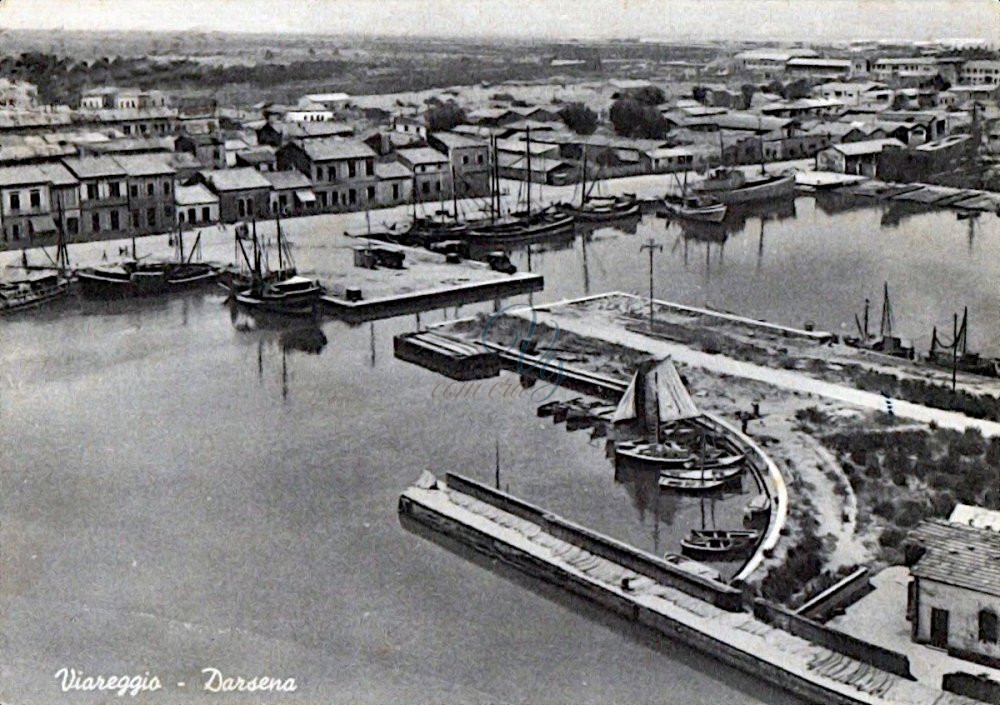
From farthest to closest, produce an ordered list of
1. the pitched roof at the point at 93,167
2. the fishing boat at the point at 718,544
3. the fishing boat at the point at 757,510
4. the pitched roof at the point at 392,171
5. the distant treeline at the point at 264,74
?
the pitched roof at the point at 392,171, the distant treeline at the point at 264,74, the pitched roof at the point at 93,167, the fishing boat at the point at 757,510, the fishing boat at the point at 718,544

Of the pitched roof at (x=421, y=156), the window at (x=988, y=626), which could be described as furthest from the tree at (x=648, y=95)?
the window at (x=988, y=626)

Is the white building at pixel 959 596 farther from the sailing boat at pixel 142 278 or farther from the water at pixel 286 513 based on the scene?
the sailing boat at pixel 142 278

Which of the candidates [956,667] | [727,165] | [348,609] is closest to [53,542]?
[348,609]

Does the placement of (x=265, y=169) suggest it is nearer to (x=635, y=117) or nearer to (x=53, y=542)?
(x=635, y=117)

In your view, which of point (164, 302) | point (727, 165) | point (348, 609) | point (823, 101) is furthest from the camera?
point (823, 101)

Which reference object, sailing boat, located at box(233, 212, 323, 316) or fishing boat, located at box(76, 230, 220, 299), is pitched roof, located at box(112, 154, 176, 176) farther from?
sailing boat, located at box(233, 212, 323, 316)

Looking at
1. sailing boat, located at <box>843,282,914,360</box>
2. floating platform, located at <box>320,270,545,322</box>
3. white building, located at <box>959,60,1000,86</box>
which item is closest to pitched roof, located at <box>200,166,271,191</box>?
floating platform, located at <box>320,270,545,322</box>
